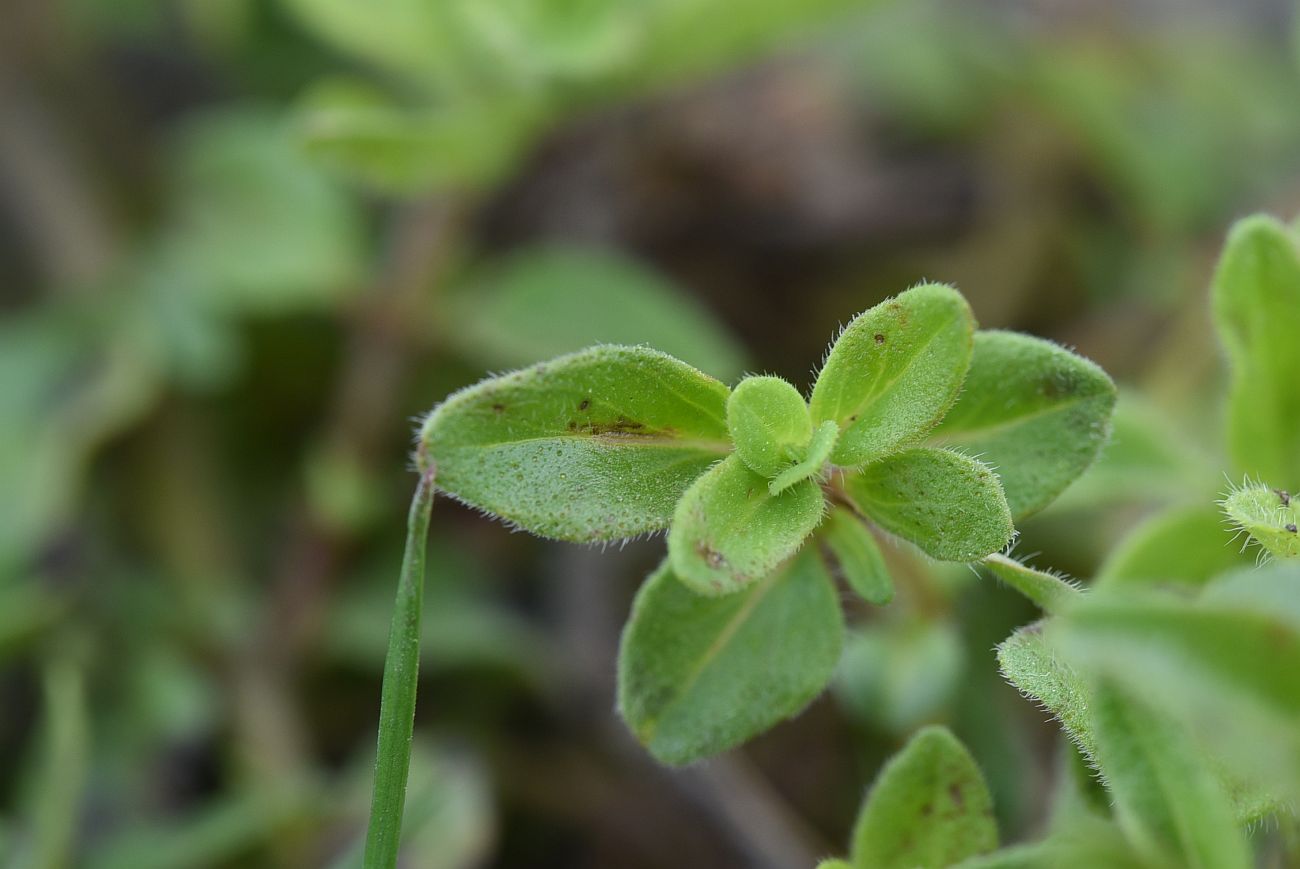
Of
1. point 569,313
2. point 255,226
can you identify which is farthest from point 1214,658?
point 255,226

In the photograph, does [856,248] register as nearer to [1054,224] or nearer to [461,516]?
[1054,224]

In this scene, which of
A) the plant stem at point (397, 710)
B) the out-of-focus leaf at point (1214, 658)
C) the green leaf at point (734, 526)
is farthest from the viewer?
the plant stem at point (397, 710)

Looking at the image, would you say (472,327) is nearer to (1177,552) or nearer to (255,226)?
(255,226)

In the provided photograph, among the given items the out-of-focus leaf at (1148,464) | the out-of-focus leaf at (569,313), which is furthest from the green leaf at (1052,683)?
the out-of-focus leaf at (569,313)

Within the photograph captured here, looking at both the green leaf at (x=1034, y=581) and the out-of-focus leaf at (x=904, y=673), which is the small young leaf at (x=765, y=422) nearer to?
the green leaf at (x=1034, y=581)

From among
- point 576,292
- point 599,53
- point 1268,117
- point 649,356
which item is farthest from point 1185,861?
point 1268,117

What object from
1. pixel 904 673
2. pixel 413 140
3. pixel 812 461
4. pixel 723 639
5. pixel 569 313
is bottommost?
pixel 904 673
